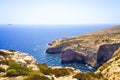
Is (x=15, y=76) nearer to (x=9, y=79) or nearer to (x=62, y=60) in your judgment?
(x=9, y=79)

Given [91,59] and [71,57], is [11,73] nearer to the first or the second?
[91,59]

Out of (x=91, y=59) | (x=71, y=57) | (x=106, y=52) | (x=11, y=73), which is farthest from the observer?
(x=71, y=57)

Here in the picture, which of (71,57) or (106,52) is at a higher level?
(106,52)

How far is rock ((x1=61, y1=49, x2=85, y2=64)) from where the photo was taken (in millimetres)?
162475

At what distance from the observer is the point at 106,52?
152 metres

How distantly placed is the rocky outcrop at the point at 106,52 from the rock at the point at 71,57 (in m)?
12.8

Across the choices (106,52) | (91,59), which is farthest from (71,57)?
(106,52)

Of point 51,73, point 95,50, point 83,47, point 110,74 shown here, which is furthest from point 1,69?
point 83,47

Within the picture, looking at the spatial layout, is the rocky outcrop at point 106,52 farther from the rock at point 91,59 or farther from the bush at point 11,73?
the bush at point 11,73

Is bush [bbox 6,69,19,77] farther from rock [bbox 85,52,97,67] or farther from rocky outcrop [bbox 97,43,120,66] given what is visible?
rocky outcrop [bbox 97,43,120,66]

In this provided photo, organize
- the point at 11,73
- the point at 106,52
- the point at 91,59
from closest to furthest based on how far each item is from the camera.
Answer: the point at 11,73
the point at 106,52
the point at 91,59

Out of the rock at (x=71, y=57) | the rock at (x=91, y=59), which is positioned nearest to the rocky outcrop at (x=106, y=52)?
the rock at (x=91, y=59)

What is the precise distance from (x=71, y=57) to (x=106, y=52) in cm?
2647

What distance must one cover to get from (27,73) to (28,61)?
9.94 metres
